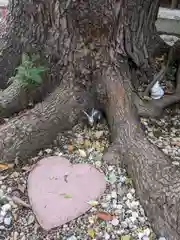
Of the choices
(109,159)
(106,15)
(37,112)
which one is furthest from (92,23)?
(109,159)

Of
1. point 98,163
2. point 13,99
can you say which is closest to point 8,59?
point 13,99

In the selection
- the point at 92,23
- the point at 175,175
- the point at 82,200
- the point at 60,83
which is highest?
the point at 92,23

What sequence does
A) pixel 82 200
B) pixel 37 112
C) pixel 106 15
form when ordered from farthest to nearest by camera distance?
pixel 37 112, pixel 106 15, pixel 82 200

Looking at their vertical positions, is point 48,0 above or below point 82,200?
above

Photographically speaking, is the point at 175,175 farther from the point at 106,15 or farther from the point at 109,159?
the point at 106,15

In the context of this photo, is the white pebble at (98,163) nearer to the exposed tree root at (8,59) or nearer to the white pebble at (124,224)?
the white pebble at (124,224)

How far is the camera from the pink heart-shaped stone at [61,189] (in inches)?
88.0

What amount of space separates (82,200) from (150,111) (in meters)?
0.94

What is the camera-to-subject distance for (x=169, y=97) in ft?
10.1

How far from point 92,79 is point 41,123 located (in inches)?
18.0

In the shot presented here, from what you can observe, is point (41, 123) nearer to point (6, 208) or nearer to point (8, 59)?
point (6, 208)

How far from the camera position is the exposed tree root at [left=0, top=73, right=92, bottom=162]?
2.54m

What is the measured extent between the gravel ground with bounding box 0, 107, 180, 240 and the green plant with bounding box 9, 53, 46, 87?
0.43m

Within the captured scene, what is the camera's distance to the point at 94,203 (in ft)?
7.56
